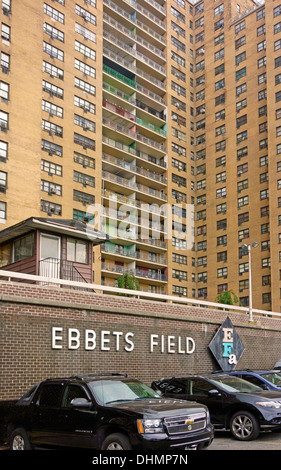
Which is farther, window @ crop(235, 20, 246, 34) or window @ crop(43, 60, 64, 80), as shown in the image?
window @ crop(235, 20, 246, 34)

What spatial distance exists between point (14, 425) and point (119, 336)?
813 cm

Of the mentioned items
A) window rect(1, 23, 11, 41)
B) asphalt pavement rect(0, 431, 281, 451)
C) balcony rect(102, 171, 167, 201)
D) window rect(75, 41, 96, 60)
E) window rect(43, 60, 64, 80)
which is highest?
window rect(75, 41, 96, 60)

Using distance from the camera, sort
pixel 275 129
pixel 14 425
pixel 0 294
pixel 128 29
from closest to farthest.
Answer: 1. pixel 14 425
2. pixel 0 294
3. pixel 275 129
4. pixel 128 29

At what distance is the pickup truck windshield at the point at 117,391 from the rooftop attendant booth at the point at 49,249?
1102 cm

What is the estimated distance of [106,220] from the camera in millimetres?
→ 58375

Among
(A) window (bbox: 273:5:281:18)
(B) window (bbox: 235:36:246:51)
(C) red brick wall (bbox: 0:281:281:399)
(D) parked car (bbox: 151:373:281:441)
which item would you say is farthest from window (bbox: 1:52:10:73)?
(D) parked car (bbox: 151:373:281:441)

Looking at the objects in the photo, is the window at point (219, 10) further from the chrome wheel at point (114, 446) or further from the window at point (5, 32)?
the chrome wheel at point (114, 446)

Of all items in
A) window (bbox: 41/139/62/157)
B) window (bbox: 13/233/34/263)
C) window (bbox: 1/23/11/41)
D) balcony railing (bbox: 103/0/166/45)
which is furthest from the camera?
balcony railing (bbox: 103/0/166/45)

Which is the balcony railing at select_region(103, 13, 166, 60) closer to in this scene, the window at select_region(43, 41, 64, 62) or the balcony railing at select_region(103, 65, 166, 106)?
the balcony railing at select_region(103, 65, 166, 106)

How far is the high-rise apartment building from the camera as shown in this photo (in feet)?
159

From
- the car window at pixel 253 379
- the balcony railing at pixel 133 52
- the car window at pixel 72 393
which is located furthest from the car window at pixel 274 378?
the balcony railing at pixel 133 52

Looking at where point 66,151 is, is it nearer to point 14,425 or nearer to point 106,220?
point 106,220

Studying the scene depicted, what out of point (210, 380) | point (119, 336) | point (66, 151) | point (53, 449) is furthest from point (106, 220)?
point (53, 449)
